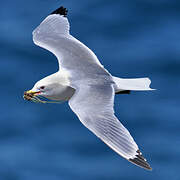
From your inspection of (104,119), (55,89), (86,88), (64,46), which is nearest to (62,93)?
(55,89)

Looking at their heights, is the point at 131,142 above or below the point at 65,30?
below

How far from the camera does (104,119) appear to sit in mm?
5906

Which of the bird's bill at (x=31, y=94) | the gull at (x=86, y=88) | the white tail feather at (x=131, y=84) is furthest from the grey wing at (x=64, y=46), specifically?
the bird's bill at (x=31, y=94)

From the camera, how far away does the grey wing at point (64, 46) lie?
685 centimetres

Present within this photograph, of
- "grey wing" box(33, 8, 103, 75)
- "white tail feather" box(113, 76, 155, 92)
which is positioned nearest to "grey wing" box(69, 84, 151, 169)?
"white tail feather" box(113, 76, 155, 92)

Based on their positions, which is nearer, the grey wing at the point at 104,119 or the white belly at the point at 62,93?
the grey wing at the point at 104,119

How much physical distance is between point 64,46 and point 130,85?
93 centimetres

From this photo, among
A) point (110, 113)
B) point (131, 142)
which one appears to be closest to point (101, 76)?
point (110, 113)

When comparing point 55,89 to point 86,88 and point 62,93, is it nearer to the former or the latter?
point 62,93

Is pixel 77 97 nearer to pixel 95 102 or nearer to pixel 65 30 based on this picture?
pixel 95 102

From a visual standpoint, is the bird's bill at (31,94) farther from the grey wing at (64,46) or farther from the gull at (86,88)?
the grey wing at (64,46)

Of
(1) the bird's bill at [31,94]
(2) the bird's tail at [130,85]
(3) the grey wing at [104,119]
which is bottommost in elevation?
(3) the grey wing at [104,119]

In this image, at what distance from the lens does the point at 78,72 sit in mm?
6645

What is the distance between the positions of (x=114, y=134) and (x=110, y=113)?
0.35 m
